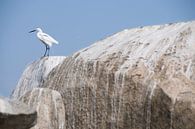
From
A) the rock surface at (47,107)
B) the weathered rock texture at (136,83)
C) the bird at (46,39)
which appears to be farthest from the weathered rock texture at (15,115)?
the bird at (46,39)

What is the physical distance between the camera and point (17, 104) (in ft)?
22.7

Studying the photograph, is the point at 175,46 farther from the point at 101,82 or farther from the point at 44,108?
the point at 44,108

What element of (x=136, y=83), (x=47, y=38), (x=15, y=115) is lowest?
(x=15, y=115)

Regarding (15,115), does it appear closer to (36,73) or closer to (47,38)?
(47,38)

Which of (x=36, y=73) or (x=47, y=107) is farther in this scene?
(x=36, y=73)

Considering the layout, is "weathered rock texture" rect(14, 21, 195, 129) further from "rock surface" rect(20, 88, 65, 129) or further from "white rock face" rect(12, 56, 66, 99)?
"white rock face" rect(12, 56, 66, 99)

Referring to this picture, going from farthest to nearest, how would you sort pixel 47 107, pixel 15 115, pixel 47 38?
pixel 47 38 → pixel 47 107 → pixel 15 115

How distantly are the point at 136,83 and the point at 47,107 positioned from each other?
5.43ft

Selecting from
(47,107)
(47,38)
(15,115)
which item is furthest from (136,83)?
(47,38)

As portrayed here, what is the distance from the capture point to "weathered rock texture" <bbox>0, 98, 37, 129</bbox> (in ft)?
21.6

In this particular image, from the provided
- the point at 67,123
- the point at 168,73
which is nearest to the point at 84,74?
the point at 67,123

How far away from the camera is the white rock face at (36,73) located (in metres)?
17.1

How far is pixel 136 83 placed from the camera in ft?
31.0

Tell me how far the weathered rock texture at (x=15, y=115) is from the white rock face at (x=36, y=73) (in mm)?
10063
